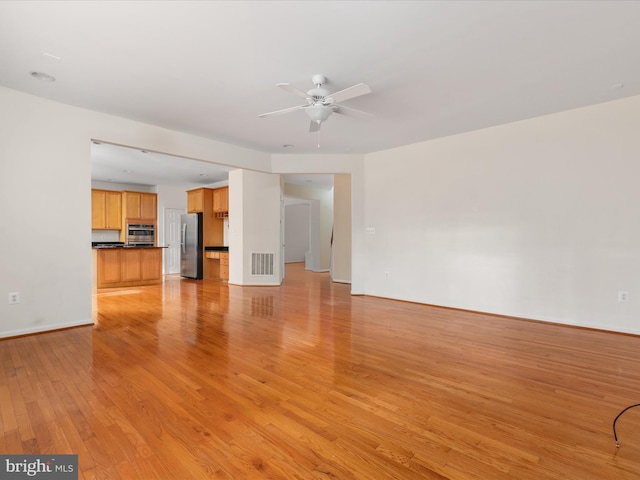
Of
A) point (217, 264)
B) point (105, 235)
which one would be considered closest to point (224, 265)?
point (217, 264)

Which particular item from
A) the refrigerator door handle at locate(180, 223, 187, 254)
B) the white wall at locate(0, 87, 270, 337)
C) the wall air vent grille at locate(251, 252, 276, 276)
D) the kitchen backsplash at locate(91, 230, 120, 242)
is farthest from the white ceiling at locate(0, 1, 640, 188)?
the kitchen backsplash at locate(91, 230, 120, 242)

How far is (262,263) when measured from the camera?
287 inches

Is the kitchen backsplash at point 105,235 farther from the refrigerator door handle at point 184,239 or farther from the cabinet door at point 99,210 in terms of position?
the refrigerator door handle at point 184,239

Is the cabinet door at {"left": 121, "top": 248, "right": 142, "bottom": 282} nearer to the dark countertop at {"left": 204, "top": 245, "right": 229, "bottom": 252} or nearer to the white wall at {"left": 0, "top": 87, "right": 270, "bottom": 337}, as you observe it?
the dark countertop at {"left": 204, "top": 245, "right": 229, "bottom": 252}

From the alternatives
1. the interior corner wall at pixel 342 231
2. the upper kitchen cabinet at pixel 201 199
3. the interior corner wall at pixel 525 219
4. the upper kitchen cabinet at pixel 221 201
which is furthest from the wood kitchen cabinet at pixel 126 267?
the interior corner wall at pixel 525 219

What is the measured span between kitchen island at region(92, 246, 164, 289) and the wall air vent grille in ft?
7.87

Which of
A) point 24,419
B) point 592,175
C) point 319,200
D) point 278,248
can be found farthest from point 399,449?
point 319,200

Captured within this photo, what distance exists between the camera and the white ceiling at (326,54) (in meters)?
2.38

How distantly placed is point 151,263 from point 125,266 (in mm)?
539

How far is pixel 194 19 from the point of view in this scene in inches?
96.7

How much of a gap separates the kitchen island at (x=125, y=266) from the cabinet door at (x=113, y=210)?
195 cm

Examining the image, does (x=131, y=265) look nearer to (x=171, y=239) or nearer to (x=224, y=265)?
(x=224, y=265)

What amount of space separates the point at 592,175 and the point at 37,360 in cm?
629

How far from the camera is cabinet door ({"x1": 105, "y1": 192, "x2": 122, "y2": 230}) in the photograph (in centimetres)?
887
